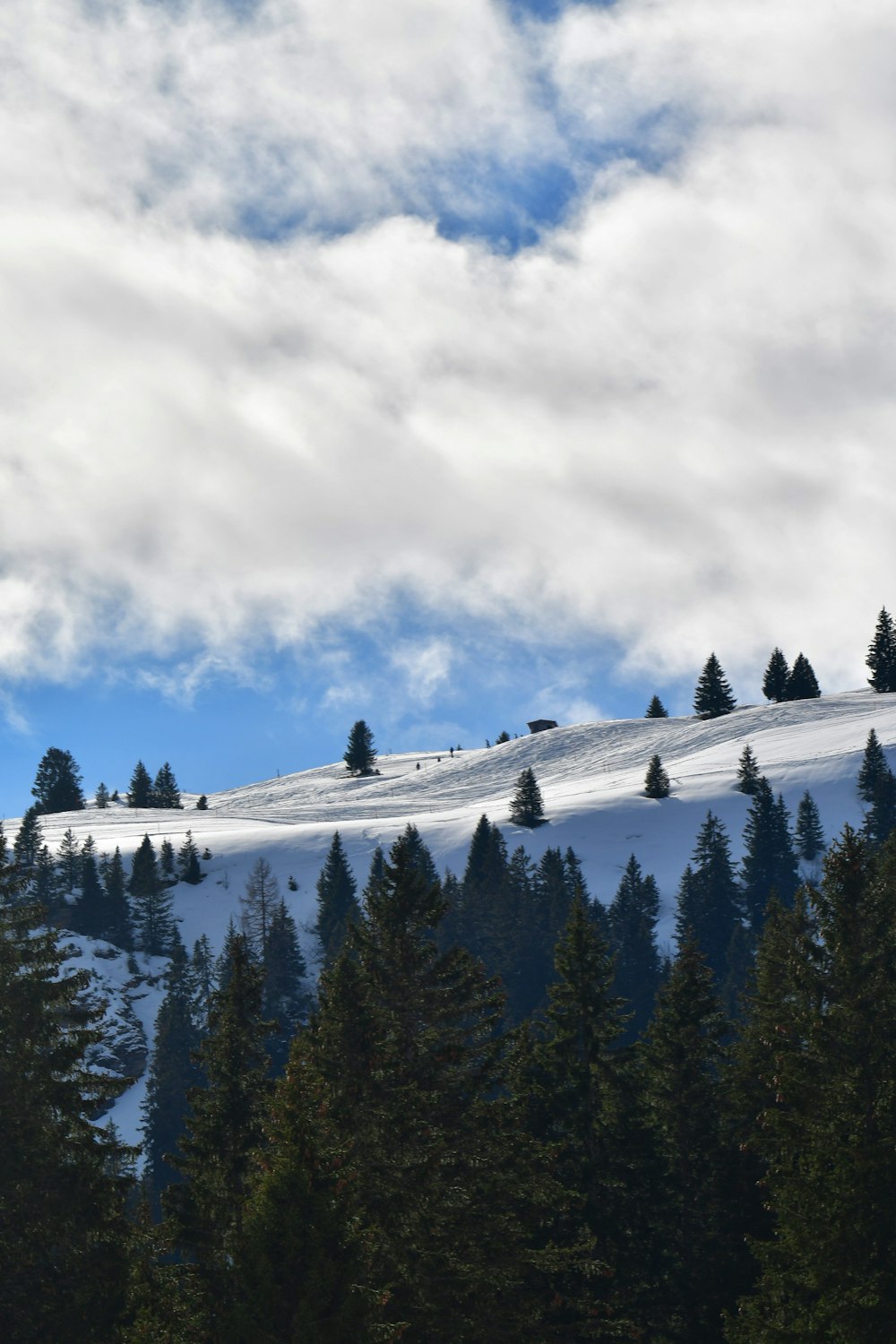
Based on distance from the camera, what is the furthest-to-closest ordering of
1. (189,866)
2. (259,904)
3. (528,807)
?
(528,807) → (189,866) → (259,904)

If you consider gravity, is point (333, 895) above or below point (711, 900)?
above

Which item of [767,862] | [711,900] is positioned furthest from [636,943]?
[767,862]

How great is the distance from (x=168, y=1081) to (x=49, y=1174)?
264ft

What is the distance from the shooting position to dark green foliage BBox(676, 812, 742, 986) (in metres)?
114

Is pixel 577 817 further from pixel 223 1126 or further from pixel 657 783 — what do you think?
pixel 223 1126

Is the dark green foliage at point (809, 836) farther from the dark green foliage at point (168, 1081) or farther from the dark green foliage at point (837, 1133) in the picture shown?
the dark green foliage at point (837, 1133)

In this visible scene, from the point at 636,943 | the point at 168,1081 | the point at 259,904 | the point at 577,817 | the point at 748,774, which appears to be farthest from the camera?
the point at 577,817

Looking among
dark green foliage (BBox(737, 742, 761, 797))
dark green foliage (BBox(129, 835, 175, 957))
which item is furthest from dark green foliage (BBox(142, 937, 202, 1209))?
dark green foliage (BBox(737, 742, 761, 797))

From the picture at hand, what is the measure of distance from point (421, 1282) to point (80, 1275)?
657 centimetres

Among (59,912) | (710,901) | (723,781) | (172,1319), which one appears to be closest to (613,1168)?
(172,1319)

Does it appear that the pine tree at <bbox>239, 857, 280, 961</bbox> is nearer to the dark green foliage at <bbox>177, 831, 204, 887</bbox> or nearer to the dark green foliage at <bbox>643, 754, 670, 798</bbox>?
the dark green foliage at <bbox>177, 831, 204, 887</bbox>

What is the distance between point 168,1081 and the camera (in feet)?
323

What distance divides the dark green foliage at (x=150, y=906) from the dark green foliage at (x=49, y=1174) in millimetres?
107449

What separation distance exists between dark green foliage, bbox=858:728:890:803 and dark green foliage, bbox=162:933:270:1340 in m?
117
